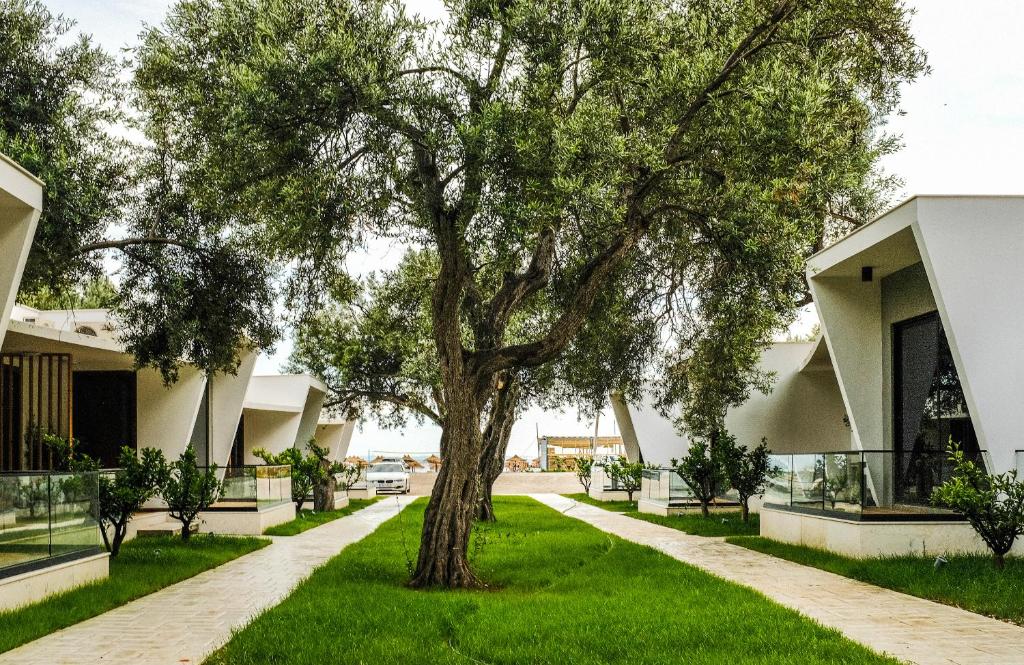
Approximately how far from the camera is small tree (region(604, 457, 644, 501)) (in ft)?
99.9

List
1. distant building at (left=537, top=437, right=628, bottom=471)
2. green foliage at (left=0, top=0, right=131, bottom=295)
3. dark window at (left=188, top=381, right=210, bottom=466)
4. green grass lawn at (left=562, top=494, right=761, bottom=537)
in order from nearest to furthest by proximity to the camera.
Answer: green foliage at (left=0, top=0, right=131, bottom=295) → green grass lawn at (left=562, top=494, right=761, bottom=537) → dark window at (left=188, top=381, right=210, bottom=466) → distant building at (left=537, top=437, right=628, bottom=471)

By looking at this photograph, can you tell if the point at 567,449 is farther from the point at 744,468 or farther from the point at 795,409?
the point at 744,468

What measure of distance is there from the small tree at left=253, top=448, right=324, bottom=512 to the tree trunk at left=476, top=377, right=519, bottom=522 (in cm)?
434

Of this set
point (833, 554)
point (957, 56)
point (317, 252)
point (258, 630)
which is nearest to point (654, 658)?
point (258, 630)

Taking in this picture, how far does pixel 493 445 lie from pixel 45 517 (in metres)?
12.3

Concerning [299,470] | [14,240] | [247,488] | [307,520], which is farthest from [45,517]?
[299,470]

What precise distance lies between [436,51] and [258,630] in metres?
5.85

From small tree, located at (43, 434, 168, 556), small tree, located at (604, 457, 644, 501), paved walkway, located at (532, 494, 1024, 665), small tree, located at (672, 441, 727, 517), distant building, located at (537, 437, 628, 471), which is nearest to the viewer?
paved walkway, located at (532, 494, 1024, 665)

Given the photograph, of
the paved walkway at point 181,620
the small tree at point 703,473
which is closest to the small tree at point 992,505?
the paved walkway at point 181,620

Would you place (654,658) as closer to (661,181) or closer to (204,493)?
(661,181)

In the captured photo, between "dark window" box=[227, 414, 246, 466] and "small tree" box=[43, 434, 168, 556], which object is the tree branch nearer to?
"small tree" box=[43, 434, 168, 556]

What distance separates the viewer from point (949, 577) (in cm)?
1083

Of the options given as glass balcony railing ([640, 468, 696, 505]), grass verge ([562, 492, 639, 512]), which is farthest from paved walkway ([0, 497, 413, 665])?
grass verge ([562, 492, 639, 512])

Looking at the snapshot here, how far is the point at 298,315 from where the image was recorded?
14.6 meters
